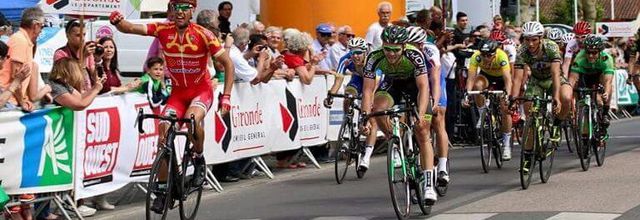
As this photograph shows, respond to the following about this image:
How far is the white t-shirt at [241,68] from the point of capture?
16.0 metres

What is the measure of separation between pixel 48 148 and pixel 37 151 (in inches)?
6.9

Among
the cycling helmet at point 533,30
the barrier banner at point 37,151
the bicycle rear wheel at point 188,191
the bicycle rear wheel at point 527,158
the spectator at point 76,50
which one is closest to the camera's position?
the bicycle rear wheel at point 188,191

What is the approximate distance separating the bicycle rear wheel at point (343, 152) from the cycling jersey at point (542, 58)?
84.3 inches

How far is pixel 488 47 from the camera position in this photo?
1716 cm

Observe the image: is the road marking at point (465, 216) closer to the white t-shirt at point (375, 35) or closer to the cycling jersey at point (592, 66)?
the cycling jersey at point (592, 66)

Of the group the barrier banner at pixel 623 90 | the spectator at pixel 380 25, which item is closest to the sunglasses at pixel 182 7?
the spectator at pixel 380 25

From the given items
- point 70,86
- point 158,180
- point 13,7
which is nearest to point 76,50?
point 70,86

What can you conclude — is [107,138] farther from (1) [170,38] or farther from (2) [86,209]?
(1) [170,38]

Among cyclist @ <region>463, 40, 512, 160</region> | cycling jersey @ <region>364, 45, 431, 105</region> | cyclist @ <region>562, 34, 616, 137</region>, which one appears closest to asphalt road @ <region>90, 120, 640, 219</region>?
cyclist @ <region>463, 40, 512, 160</region>

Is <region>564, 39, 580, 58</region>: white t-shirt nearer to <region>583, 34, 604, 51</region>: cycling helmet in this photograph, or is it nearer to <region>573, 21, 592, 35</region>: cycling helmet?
<region>573, 21, 592, 35</region>: cycling helmet

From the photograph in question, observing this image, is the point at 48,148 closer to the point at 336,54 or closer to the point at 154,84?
the point at 154,84

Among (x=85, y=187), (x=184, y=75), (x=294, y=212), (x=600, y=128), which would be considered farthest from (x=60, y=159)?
(x=600, y=128)

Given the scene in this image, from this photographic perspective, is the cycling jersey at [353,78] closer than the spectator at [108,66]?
No

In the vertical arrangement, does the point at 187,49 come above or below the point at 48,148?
above
